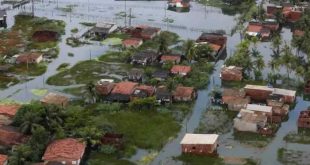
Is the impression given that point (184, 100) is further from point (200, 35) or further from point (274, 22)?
point (274, 22)

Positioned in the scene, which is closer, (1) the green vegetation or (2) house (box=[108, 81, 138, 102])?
(1) the green vegetation

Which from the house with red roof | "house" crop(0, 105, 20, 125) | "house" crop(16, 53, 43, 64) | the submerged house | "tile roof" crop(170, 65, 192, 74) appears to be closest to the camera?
"house" crop(0, 105, 20, 125)

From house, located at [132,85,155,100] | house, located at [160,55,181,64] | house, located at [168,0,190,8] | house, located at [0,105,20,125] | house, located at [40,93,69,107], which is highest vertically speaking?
house, located at [168,0,190,8]

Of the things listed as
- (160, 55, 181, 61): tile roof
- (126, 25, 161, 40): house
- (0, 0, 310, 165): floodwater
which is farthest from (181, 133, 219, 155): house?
(126, 25, 161, 40): house

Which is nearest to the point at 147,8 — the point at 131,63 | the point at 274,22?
the point at 274,22

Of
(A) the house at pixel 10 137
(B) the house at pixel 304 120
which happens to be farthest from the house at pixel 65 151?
(B) the house at pixel 304 120

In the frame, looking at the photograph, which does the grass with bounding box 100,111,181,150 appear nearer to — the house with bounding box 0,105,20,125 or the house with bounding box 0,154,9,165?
the house with bounding box 0,105,20,125
